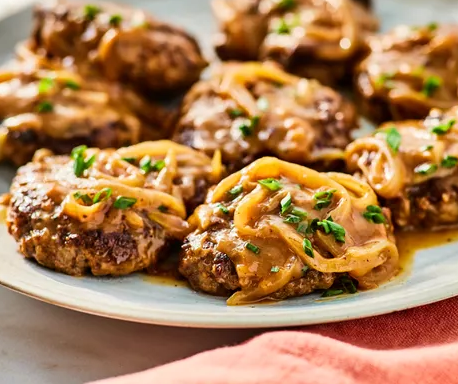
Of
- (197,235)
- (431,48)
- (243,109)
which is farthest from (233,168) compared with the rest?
(431,48)

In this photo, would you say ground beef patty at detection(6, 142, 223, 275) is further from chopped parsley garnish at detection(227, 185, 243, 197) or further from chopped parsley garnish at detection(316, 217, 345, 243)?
chopped parsley garnish at detection(316, 217, 345, 243)

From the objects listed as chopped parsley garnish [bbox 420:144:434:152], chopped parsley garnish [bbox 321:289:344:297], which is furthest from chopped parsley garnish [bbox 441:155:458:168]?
chopped parsley garnish [bbox 321:289:344:297]

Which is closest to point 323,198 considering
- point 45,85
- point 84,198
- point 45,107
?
point 84,198

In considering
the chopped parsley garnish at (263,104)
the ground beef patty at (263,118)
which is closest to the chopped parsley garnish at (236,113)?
the ground beef patty at (263,118)

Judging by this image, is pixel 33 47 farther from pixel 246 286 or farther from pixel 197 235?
pixel 246 286

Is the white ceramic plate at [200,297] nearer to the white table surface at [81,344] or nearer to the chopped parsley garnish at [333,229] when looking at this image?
the white table surface at [81,344]

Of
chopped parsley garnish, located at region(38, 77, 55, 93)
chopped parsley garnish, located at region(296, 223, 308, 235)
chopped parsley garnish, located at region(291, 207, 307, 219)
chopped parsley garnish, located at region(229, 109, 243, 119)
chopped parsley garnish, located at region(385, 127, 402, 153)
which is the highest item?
chopped parsley garnish, located at region(38, 77, 55, 93)

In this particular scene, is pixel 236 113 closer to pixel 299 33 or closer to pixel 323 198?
pixel 323 198
